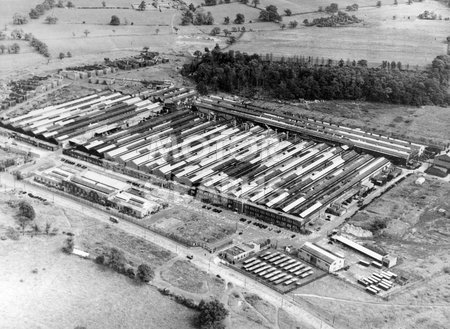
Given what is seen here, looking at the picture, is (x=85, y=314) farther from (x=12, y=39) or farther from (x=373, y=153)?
(x=12, y=39)

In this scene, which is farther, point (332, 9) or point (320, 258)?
point (332, 9)

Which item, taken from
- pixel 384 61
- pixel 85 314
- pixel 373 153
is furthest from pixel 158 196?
pixel 384 61

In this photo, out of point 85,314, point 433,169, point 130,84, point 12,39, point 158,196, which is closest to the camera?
point 85,314

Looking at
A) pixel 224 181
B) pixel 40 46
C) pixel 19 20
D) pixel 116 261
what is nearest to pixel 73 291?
pixel 116 261

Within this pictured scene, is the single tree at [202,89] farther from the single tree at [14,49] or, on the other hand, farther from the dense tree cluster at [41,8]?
the dense tree cluster at [41,8]

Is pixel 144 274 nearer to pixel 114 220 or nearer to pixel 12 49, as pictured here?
pixel 114 220

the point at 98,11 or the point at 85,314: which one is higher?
the point at 98,11

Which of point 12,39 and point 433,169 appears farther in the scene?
point 12,39
